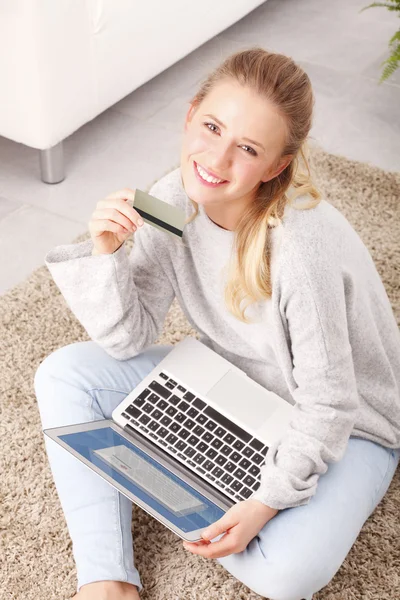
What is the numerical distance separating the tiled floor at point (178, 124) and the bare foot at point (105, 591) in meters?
0.83

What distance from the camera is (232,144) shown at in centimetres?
110

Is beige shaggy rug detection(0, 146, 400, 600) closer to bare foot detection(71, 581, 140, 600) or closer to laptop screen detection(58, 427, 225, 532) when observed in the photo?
bare foot detection(71, 581, 140, 600)

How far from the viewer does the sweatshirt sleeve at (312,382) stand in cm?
112

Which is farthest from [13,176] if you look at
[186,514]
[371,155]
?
[186,514]

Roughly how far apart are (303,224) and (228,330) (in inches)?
10.4

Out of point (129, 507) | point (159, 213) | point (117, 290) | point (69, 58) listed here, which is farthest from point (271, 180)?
point (69, 58)

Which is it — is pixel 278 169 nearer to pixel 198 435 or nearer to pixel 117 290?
pixel 117 290

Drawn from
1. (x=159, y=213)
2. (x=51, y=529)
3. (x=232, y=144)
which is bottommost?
(x=51, y=529)

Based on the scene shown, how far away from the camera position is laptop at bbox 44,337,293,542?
46.9 inches

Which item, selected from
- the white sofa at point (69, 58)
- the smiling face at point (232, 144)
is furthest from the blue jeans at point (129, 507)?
the white sofa at point (69, 58)

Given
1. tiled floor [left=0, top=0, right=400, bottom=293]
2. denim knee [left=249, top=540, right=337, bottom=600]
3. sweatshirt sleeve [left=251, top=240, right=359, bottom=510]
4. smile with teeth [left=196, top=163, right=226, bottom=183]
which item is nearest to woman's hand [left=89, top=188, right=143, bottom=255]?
smile with teeth [left=196, top=163, right=226, bottom=183]

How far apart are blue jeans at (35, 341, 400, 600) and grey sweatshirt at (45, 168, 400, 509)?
0.11 feet

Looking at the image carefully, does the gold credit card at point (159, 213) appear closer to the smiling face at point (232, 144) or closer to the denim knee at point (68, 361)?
the smiling face at point (232, 144)

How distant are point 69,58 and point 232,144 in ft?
3.43
